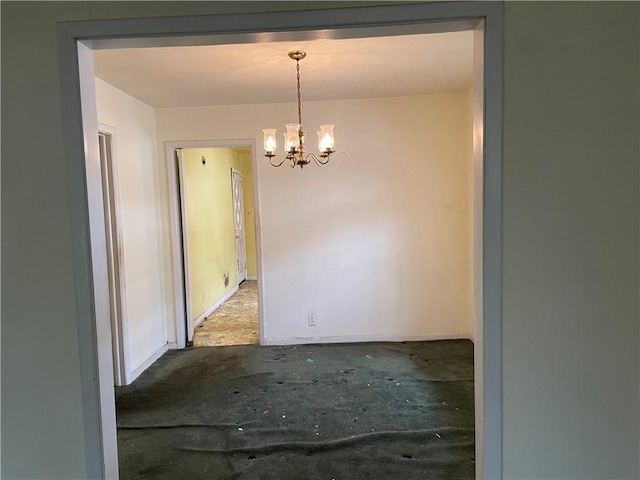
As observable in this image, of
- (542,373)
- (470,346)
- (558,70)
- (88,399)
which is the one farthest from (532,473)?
(470,346)

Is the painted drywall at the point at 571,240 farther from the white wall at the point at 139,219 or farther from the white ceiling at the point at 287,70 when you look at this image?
the white wall at the point at 139,219

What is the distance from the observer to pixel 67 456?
64.5 inches

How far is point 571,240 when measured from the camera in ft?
4.98

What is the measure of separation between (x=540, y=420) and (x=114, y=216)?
322cm

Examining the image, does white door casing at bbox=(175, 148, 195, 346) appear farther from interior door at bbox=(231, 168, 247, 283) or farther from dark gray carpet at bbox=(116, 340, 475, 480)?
interior door at bbox=(231, 168, 247, 283)

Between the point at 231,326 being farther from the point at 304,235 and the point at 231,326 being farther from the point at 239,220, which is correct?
the point at 239,220

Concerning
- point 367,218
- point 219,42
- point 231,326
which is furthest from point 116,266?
point 219,42

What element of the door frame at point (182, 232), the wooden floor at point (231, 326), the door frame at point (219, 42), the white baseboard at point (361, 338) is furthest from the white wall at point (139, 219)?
the door frame at point (219, 42)

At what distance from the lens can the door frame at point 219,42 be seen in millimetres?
1487

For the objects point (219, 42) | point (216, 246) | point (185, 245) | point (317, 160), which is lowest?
point (216, 246)

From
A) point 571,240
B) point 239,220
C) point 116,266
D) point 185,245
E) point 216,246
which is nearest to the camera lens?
point 571,240

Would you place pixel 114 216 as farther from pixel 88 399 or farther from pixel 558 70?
pixel 558 70

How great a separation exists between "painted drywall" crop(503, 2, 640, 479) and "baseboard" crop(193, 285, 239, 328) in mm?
4311

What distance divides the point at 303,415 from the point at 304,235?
76.1 inches
